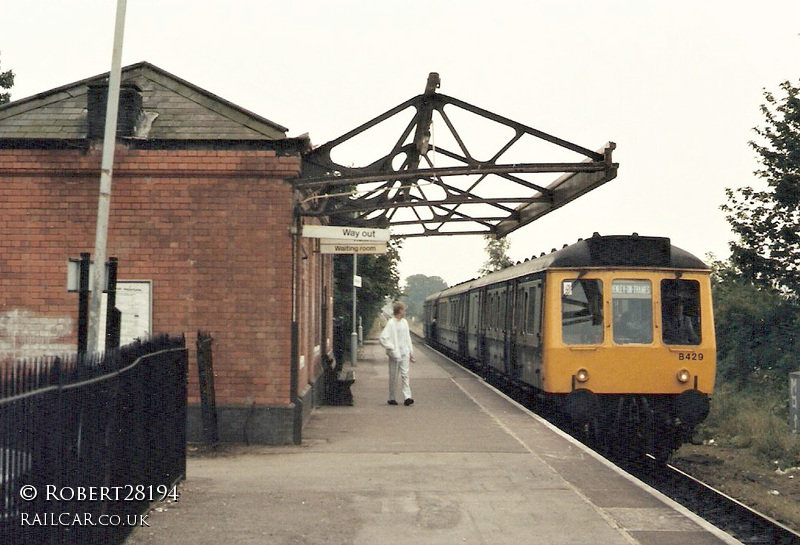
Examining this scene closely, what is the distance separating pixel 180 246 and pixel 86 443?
655cm

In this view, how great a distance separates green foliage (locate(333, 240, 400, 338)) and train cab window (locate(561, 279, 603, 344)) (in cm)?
2031

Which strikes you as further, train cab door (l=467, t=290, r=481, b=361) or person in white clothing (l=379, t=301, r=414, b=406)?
train cab door (l=467, t=290, r=481, b=361)

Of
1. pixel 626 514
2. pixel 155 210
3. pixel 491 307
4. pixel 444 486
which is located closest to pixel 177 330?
pixel 155 210

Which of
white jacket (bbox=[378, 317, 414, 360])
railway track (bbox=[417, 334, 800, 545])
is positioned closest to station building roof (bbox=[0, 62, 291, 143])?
white jacket (bbox=[378, 317, 414, 360])

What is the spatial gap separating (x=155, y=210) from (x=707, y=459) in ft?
30.7

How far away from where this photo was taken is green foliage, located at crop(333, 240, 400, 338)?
33812 millimetres

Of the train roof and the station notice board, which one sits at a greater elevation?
the train roof

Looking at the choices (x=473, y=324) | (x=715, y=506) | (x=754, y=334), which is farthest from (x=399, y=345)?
(x=754, y=334)

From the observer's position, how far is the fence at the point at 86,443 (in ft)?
13.3

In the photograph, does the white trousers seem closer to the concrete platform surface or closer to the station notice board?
the concrete platform surface

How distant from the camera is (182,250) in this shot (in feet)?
38.0

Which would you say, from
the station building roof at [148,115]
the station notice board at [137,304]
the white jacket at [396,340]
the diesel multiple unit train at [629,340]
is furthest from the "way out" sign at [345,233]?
the white jacket at [396,340]

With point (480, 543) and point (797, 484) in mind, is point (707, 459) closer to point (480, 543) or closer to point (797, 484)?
point (797, 484)

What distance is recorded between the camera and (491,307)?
2081 centimetres
